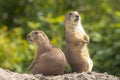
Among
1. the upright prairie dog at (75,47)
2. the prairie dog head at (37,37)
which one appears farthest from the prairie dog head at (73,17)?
the prairie dog head at (37,37)

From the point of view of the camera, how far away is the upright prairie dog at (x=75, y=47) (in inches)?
310

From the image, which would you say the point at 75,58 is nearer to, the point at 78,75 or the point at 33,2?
the point at 78,75

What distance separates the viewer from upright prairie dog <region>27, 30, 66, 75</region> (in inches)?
295

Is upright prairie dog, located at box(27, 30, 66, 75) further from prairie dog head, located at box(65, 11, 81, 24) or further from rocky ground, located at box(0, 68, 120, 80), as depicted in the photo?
prairie dog head, located at box(65, 11, 81, 24)

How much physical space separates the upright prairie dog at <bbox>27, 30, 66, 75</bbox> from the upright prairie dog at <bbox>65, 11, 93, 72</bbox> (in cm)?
28

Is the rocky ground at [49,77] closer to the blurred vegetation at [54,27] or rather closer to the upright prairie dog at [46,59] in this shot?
the upright prairie dog at [46,59]

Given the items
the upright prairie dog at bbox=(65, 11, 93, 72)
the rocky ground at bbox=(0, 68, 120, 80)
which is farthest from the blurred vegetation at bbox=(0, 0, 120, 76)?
the rocky ground at bbox=(0, 68, 120, 80)

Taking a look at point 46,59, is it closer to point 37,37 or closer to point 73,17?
point 37,37

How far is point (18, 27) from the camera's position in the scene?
47.3ft

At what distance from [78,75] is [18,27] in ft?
24.1

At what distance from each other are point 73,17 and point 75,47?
0.45 meters

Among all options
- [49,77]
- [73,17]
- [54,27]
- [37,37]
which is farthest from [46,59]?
[54,27]

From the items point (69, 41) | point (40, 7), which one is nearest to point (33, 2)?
point (40, 7)

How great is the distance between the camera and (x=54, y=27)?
13.2m
